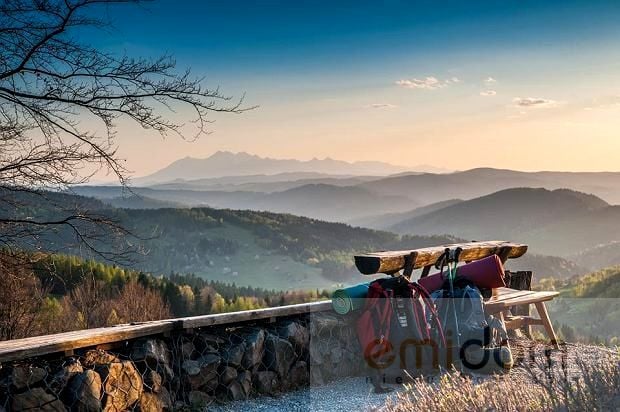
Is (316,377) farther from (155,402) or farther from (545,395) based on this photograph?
(545,395)

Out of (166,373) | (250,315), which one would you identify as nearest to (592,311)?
(250,315)

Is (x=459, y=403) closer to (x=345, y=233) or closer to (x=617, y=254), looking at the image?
(x=345, y=233)

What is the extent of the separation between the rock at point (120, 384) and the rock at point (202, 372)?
523 millimetres

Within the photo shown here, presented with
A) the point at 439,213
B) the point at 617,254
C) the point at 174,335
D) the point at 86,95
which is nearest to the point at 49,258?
the point at 86,95

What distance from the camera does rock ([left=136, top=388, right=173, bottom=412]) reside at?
5250 millimetres

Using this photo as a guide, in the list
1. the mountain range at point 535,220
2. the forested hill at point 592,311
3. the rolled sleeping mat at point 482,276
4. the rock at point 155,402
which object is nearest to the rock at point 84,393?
the rock at point 155,402

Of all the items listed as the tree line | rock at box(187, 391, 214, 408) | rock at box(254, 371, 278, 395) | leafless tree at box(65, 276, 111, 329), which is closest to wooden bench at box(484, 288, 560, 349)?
rock at box(254, 371, 278, 395)

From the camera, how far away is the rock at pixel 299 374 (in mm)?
6383

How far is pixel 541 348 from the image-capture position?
779cm

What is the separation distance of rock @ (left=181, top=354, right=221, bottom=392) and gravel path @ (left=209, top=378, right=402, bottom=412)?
0.69 ft

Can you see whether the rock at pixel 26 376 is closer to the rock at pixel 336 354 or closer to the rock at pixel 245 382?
the rock at pixel 245 382

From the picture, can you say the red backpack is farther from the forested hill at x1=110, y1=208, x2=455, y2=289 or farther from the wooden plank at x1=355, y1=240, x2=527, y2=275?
the forested hill at x1=110, y1=208, x2=455, y2=289

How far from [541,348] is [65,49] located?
6.66 meters

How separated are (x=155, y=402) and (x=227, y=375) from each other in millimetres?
756
